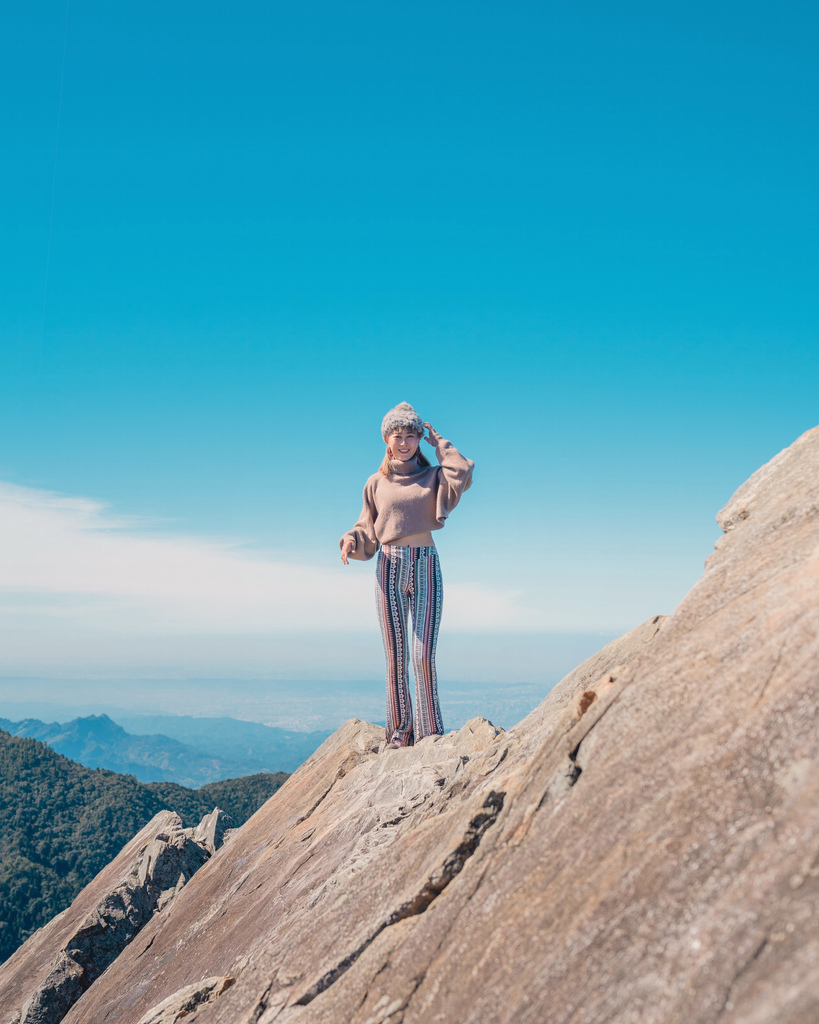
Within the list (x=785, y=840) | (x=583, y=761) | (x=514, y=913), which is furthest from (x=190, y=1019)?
(x=785, y=840)

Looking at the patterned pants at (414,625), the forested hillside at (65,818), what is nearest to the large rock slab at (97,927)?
the patterned pants at (414,625)

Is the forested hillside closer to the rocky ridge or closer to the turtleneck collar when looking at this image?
the turtleneck collar

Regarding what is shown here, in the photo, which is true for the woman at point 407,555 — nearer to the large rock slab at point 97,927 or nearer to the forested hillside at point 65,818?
the large rock slab at point 97,927

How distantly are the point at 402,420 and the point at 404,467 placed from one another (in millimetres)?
713

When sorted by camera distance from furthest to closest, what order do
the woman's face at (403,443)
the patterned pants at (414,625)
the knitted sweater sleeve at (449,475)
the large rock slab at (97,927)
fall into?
the patterned pants at (414,625), the woman's face at (403,443), the knitted sweater sleeve at (449,475), the large rock slab at (97,927)

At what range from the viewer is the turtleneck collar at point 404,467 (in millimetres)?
10500

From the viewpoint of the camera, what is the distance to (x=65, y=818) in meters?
68.6

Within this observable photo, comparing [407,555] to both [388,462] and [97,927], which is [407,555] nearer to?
[388,462]

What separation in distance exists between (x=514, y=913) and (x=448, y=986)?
1.71 feet

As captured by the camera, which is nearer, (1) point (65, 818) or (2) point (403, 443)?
(2) point (403, 443)

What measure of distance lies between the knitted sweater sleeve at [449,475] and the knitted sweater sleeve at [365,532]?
1.06 m

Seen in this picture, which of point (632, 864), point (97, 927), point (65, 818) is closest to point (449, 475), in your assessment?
point (632, 864)

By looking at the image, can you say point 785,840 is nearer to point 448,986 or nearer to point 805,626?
point 805,626

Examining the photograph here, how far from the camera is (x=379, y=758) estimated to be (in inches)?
375
